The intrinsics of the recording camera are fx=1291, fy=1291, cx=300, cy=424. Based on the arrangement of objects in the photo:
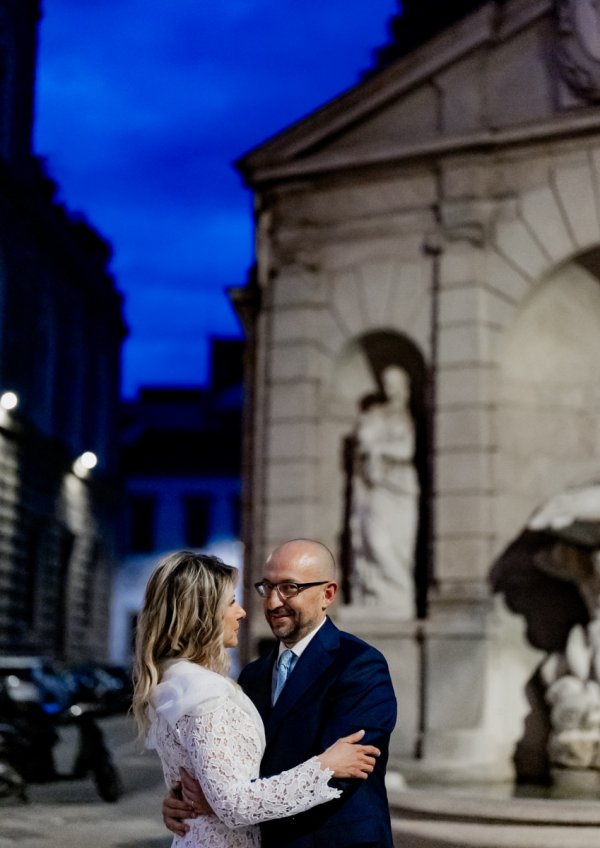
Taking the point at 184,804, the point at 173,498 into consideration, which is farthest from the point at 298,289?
the point at 173,498

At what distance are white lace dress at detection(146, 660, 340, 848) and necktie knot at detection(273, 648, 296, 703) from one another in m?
0.36

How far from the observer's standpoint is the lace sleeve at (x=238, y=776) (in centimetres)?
346

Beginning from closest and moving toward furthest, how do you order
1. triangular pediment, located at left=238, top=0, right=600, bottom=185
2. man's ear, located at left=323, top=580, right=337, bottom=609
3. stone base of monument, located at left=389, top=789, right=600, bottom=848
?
man's ear, located at left=323, top=580, right=337, bottom=609 < stone base of monument, located at left=389, top=789, right=600, bottom=848 < triangular pediment, located at left=238, top=0, right=600, bottom=185

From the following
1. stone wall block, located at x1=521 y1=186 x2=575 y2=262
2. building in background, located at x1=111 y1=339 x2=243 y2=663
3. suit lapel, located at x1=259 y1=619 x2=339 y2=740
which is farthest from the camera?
building in background, located at x1=111 y1=339 x2=243 y2=663

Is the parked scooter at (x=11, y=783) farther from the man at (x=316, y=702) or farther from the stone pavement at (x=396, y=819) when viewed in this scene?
the man at (x=316, y=702)

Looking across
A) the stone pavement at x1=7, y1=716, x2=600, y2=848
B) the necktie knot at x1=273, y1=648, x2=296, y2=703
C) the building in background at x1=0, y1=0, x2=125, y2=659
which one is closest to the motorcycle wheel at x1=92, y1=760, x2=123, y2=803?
the stone pavement at x1=7, y1=716, x2=600, y2=848

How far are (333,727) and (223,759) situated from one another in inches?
16.2

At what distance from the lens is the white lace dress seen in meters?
3.47

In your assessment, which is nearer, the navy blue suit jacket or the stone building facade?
the navy blue suit jacket

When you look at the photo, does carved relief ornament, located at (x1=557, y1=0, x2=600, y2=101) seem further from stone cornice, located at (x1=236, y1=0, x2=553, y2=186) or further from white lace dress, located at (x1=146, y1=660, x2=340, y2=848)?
white lace dress, located at (x1=146, y1=660, x2=340, y2=848)

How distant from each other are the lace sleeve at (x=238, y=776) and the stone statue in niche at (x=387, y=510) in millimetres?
9934

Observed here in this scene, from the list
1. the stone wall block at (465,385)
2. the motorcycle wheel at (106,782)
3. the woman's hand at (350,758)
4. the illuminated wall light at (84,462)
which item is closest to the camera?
the woman's hand at (350,758)

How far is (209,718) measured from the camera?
3.49 meters

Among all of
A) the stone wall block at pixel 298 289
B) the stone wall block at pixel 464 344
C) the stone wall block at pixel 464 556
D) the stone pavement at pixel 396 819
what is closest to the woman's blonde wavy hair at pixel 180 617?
the stone pavement at pixel 396 819
